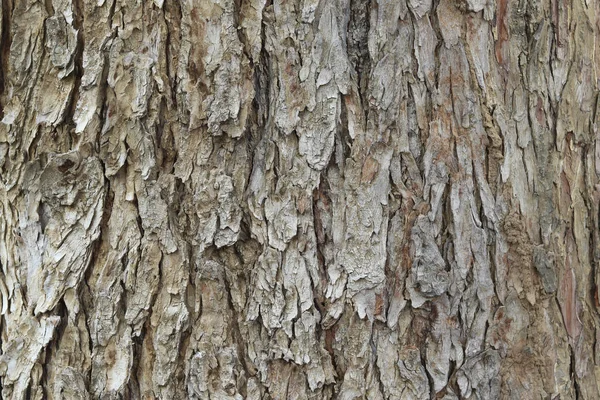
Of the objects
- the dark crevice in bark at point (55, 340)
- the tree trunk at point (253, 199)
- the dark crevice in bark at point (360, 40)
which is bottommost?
the dark crevice in bark at point (55, 340)

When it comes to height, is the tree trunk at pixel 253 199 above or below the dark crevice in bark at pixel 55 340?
above

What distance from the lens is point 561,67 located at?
5.42 feet

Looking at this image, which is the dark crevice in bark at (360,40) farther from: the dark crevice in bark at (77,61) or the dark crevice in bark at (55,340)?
the dark crevice in bark at (55,340)

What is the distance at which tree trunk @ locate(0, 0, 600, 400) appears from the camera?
4.77ft

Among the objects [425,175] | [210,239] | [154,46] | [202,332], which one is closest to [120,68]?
[154,46]

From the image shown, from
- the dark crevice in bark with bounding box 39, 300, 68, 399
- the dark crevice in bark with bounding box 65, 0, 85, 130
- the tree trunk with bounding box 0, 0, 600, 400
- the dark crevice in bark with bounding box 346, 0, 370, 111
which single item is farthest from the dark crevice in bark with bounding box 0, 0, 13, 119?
the dark crevice in bark with bounding box 346, 0, 370, 111

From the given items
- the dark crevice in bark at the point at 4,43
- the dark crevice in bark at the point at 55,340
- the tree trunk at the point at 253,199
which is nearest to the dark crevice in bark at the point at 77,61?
the tree trunk at the point at 253,199

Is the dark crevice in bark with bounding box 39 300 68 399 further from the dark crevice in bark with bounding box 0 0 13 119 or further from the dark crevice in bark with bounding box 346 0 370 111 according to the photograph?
the dark crevice in bark with bounding box 346 0 370 111

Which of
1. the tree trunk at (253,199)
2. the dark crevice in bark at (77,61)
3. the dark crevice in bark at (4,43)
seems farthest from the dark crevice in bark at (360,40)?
the dark crevice in bark at (4,43)

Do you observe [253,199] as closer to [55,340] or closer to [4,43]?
[55,340]

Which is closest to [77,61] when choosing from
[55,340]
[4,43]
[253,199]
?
[4,43]

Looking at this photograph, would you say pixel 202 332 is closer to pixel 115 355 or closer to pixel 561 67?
pixel 115 355

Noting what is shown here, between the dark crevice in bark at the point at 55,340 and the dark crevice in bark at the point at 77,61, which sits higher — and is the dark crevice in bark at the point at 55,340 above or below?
below

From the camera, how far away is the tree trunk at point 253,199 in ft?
4.77
